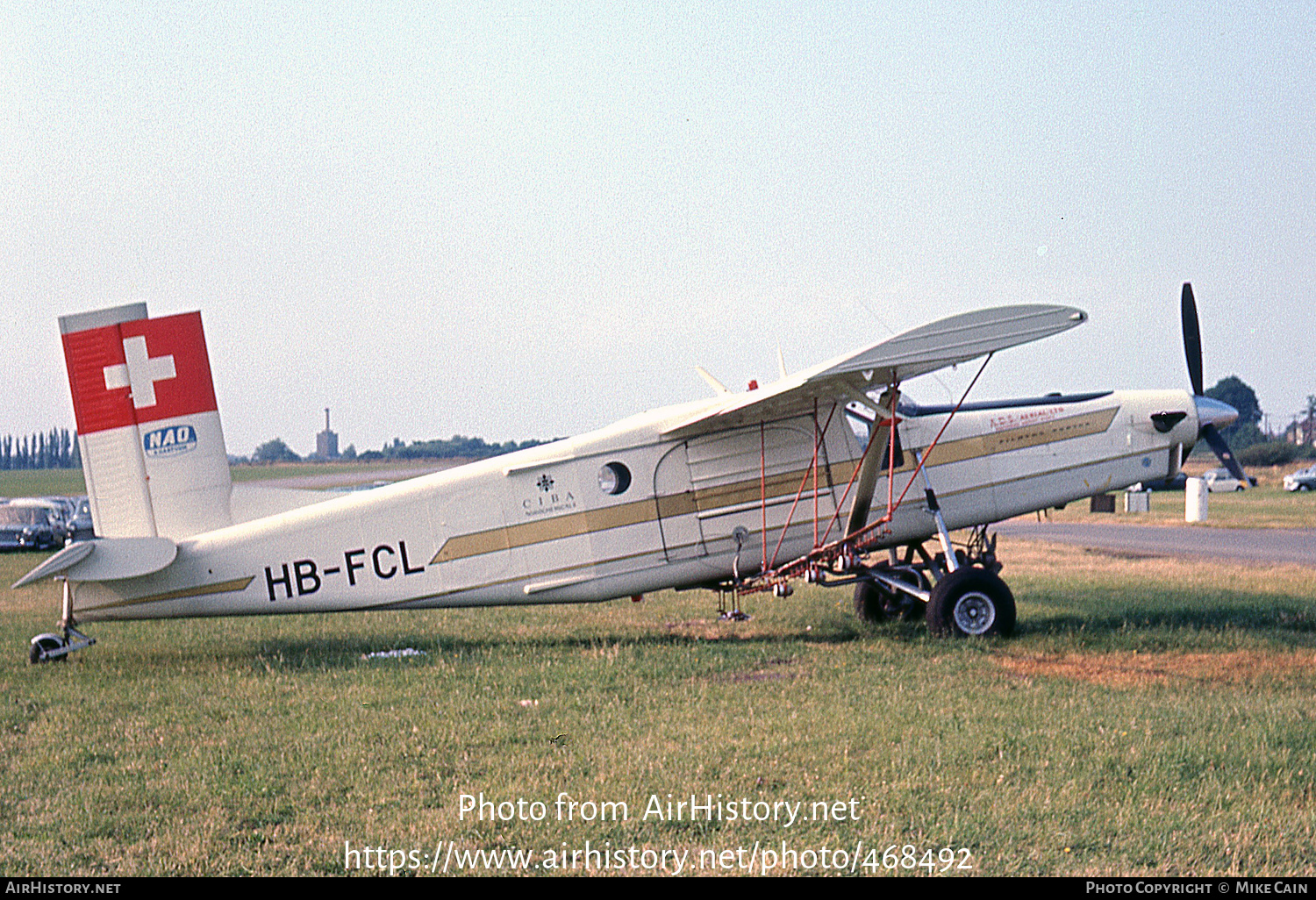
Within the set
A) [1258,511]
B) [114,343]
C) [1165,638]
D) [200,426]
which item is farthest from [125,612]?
[1258,511]

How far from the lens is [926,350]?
968 cm

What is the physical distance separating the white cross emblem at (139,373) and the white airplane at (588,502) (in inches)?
0.8

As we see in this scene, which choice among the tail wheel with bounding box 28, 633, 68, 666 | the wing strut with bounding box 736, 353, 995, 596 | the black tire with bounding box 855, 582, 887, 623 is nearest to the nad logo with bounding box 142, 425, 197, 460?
the tail wheel with bounding box 28, 633, 68, 666

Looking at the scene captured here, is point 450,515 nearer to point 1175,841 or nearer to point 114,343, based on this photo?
point 114,343

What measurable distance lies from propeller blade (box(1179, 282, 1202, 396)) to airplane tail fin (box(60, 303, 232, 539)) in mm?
12400

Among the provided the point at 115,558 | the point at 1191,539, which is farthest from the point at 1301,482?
the point at 115,558

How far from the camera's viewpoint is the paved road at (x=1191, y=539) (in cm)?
2122

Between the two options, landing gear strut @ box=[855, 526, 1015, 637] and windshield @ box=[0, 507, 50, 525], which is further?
windshield @ box=[0, 507, 50, 525]

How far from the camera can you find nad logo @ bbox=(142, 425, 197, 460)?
10727 mm

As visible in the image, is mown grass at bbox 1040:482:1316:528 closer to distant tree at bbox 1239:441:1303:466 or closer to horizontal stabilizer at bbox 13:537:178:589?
horizontal stabilizer at bbox 13:537:178:589

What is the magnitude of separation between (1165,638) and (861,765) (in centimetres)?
632

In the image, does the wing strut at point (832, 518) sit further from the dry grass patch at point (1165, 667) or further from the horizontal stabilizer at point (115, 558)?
the horizontal stabilizer at point (115, 558)

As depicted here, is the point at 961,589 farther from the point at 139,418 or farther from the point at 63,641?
the point at 63,641

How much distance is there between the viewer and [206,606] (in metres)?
10.5
